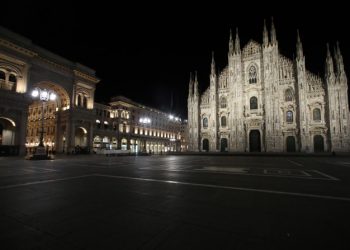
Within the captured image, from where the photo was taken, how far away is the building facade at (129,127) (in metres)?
56.8

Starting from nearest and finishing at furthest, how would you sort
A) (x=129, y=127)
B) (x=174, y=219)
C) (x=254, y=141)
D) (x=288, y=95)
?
(x=174, y=219) → (x=288, y=95) → (x=254, y=141) → (x=129, y=127)

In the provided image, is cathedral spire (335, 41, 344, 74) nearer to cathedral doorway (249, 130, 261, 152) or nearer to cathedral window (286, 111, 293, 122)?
cathedral window (286, 111, 293, 122)

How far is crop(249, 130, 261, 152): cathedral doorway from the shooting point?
4494 cm

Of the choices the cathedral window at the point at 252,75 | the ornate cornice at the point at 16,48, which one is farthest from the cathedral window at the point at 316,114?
the ornate cornice at the point at 16,48

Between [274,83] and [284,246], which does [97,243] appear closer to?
[284,246]

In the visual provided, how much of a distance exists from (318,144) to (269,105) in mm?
11633

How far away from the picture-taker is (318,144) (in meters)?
38.7

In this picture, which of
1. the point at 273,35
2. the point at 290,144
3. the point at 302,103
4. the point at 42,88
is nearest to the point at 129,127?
the point at 42,88

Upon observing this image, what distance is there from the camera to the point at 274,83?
42.7 m

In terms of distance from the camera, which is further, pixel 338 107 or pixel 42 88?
pixel 42 88

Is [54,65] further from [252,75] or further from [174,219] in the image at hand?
[174,219]

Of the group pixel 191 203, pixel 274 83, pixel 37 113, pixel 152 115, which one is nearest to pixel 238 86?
pixel 274 83

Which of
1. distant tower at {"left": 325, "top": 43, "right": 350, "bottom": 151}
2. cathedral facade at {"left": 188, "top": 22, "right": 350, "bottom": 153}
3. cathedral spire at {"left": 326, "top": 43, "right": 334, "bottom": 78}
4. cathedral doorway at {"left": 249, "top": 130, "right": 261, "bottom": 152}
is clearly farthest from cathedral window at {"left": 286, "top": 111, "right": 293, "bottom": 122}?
cathedral spire at {"left": 326, "top": 43, "right": 334, "bottom": 78}

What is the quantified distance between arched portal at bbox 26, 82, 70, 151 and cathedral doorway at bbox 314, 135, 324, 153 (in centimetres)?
4862
